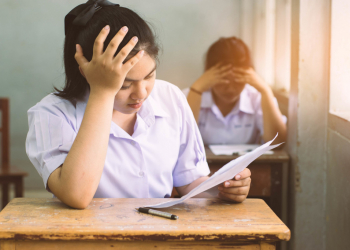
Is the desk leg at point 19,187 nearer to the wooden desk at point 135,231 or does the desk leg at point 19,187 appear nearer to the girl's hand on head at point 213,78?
the girl's hand on head at point 213,78

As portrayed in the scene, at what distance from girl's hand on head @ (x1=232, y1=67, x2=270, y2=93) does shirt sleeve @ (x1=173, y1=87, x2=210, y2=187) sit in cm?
114

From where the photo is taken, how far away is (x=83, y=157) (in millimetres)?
895

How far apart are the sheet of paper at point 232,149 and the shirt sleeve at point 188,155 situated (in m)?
0.78

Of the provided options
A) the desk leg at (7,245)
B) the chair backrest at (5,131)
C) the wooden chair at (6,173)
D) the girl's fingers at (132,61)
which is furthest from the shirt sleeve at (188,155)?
the chair backrest at (5,131)

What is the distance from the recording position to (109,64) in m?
0.90

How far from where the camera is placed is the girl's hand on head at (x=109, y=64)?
900mm

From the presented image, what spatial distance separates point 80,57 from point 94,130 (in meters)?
0.20

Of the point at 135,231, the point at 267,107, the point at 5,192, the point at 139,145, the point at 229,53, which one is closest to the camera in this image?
the point at 135,231

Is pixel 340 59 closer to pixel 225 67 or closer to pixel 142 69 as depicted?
pixel 225 67

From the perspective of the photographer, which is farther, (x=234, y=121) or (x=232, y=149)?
(x=234, y=121)

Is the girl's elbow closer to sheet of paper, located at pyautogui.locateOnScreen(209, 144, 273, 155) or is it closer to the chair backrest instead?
sheet of paper, located at pyautogui.locateOnScreen(209, 144, 273, 155)

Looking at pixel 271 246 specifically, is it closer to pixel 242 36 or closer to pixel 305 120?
pixel 305 120

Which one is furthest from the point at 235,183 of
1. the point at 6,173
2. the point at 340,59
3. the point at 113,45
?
the point at 6,173

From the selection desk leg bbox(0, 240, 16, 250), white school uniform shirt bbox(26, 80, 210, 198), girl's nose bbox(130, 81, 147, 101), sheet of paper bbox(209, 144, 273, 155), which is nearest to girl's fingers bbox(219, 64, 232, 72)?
sheet of paper bbox(209, 144, 273, 155)
